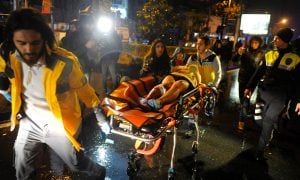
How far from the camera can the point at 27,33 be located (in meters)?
2.28

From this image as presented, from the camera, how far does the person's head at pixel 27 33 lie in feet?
7.44

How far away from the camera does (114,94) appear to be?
4.12 m

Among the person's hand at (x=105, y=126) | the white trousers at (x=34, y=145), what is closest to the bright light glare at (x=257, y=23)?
the person's hand at (x=105, y=126)

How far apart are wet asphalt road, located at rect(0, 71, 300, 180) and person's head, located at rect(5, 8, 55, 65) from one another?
77.3 inches

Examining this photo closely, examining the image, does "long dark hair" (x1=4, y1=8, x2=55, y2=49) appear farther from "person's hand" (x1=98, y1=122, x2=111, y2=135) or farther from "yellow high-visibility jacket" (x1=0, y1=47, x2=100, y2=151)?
"person's hand" (x1=98, y1=122, x2=111, y2=135)

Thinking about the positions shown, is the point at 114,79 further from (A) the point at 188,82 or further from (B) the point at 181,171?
(B) the point at 181,171

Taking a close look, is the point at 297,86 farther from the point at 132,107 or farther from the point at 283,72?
the point at 132,107

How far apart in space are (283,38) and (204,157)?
2274 millimetres

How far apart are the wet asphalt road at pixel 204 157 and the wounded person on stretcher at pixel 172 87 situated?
796 mm

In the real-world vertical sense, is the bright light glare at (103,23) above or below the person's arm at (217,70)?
above

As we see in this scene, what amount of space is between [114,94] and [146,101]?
1.53 feet

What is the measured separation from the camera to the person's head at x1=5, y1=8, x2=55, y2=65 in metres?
2.27

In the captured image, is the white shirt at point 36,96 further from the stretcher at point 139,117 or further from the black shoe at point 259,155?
the black shoe at point 259,155

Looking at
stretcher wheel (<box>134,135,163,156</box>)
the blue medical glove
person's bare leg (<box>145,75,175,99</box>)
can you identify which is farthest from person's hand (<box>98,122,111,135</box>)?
person's bare leg (<box>145,75,175,99</box>)
